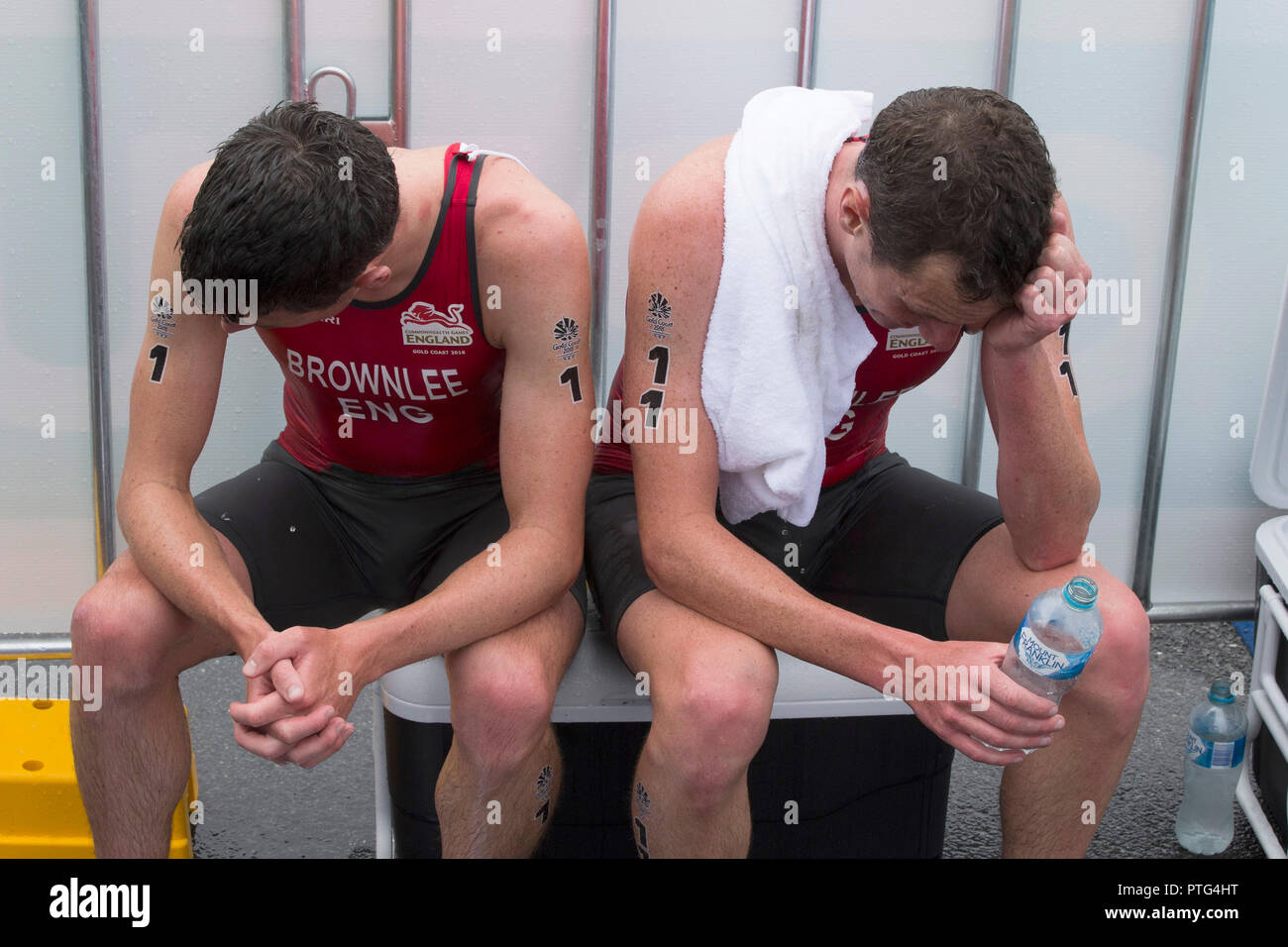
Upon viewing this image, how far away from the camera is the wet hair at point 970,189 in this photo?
163 centimetres

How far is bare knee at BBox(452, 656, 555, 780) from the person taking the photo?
178cm

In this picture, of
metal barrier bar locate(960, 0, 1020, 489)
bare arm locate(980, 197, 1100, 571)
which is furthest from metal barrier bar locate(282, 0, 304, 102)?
bare arm locate(980, 197, 1100, 571)

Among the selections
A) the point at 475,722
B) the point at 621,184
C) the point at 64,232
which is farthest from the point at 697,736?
the point at 64,232

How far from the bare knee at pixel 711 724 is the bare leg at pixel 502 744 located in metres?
0.18

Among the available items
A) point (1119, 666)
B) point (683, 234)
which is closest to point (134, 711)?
point (683, 234)

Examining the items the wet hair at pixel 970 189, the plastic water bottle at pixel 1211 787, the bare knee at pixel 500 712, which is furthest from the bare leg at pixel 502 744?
the plastic water bottle at pixel 1211 787

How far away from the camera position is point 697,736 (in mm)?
1728

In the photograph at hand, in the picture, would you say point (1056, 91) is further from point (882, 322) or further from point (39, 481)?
point (39, 481)

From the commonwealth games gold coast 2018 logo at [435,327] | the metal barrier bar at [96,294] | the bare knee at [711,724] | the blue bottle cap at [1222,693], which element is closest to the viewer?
the bare knee at [711,724]

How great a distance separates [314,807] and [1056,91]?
217 centimetres

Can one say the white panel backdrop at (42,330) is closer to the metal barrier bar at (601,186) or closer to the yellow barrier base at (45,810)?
the yellow barrier base at (45,810)

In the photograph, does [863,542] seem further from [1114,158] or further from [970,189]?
[1114,158]

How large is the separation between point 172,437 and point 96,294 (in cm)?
102

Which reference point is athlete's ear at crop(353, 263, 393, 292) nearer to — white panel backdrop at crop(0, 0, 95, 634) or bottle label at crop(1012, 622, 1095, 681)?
bottle label at crop(1012, 622, 1095, 681)
